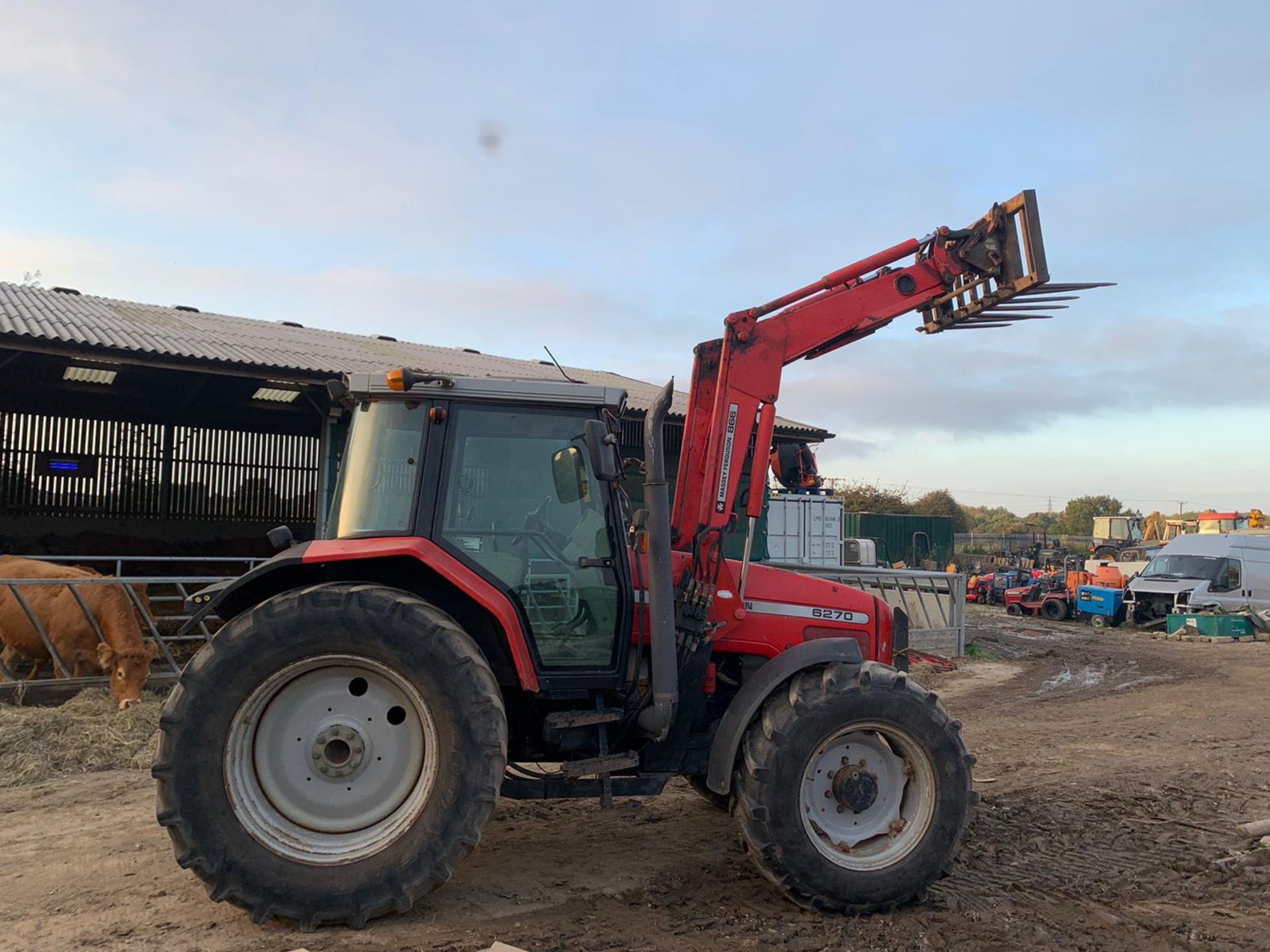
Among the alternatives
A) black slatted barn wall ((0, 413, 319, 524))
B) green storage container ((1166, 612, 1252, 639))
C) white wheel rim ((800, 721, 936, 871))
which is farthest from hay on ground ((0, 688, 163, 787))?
green storage container ((1166, 612, 1252, 639))

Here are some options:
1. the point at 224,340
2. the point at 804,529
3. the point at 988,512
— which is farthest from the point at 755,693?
the point at 988,512

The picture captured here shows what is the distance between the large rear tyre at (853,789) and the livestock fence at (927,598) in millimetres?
9243

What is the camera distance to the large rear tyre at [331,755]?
3666 millimetres

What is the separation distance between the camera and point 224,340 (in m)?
13.3

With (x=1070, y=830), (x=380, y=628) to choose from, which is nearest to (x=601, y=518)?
(x=380, y=628)

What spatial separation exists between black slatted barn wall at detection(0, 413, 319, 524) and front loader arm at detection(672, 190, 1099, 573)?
11474 millimetres

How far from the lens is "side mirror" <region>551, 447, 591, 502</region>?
4305mm

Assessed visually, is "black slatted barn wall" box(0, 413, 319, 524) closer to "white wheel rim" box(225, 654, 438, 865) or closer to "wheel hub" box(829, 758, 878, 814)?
"white wheel rim" box(225, 654, 438, 865)

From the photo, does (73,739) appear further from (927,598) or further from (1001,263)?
(927,598)

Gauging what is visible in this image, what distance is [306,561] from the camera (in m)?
4.05

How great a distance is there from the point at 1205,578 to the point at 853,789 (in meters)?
18.3

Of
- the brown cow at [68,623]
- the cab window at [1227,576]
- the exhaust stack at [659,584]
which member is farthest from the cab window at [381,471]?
the cab window at [1227,576]

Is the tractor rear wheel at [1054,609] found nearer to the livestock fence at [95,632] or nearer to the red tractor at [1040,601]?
the red tractor at [1040,601]

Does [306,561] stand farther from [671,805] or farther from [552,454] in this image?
[671,805]
